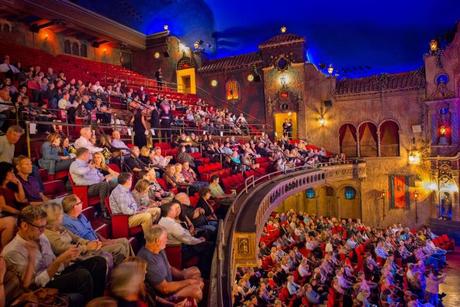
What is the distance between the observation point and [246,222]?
550 centimetres

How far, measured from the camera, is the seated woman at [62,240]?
256 cm

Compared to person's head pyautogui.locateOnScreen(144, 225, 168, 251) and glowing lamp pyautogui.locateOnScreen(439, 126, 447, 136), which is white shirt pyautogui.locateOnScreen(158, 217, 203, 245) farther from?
glowing lamp pyautogui.locateOnScreen(439, 126, 447, 136)

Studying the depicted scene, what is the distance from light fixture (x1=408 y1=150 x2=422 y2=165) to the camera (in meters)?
15.3

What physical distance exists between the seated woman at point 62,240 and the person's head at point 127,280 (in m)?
0.50

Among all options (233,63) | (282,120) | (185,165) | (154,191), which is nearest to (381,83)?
(282,120)

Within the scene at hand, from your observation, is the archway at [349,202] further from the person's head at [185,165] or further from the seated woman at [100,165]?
the seated woman at [100,165]

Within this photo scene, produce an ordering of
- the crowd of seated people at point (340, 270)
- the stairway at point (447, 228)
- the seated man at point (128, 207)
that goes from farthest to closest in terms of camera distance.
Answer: the stairway at point (447, 228) < the crowd of seated people at point (340, 270) < the seated man at point (128, 207)

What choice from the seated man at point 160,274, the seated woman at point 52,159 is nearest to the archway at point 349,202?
the seated woman at point 52,159

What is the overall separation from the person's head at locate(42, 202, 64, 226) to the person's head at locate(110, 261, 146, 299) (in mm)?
829

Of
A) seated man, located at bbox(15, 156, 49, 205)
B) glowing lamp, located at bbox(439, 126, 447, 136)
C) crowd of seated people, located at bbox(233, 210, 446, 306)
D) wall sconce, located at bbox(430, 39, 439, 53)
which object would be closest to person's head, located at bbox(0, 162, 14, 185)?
seated man, located at bbox(15, 156, 49, 205)

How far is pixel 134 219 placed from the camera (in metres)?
3.71

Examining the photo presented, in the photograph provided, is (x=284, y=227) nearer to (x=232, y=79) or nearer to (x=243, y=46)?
(x=232, y=79)

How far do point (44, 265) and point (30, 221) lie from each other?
0.36m

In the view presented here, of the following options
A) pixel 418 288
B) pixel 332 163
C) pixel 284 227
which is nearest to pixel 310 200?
pixel 332 163
